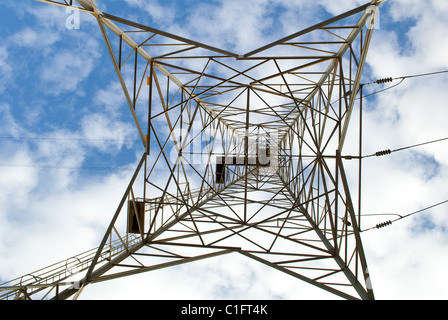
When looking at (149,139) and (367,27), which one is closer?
(367,27)

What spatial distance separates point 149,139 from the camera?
32.8 ft

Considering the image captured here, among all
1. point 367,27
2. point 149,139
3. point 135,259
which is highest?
point 367,27

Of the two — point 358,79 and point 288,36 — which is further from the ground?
point 288,36

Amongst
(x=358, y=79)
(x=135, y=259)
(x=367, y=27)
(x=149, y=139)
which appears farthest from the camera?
(x=149, y=139)

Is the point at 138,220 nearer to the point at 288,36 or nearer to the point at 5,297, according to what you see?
the point at 5,297

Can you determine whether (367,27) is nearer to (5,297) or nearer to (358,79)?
(358,79)

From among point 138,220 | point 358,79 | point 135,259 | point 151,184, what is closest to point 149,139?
point 151,184

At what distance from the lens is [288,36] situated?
8047 mm

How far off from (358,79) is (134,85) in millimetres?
7376

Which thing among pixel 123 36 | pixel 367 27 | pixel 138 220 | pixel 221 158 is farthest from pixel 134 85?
pixel 221 158
